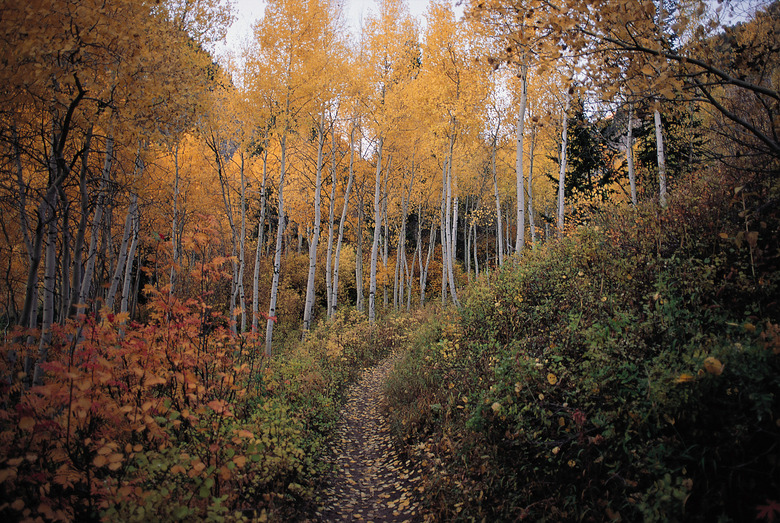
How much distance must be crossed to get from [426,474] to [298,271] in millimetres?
16999

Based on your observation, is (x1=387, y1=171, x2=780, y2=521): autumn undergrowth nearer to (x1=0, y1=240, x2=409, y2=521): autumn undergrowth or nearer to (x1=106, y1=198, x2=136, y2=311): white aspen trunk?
(x1=0, y1=240, x2=409, y2=521): autumn undergrowth

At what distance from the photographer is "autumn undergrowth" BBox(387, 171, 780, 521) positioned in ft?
7.33

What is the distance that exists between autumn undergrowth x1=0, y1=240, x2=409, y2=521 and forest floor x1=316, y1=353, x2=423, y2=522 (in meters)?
0.32

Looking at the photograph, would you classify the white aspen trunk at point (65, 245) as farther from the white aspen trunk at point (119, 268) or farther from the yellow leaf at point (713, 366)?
the yellow leaf at point (713, 366)

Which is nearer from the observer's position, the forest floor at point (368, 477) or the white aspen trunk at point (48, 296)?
the white aspen trunk at point (48, 296)

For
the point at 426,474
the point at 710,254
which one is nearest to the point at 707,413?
the point at 710,254

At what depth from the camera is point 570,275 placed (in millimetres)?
5344

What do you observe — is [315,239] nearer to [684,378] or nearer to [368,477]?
[368,477]

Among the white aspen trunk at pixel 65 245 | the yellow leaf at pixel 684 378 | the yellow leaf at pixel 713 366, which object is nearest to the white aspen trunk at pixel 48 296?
the white aspen trunk at pixel 65 245

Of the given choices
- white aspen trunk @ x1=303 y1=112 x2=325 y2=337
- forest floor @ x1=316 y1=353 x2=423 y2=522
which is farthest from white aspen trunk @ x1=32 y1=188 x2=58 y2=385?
white aspen trunk @ x1=303 y1=112 x2=325 y2=337

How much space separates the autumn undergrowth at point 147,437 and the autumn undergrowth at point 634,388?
1.87 meters

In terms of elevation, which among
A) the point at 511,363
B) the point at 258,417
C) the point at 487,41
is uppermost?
the point at 487,41

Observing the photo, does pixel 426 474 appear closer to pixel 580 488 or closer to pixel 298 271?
pixel 580 488

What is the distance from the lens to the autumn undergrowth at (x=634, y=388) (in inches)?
88.0
